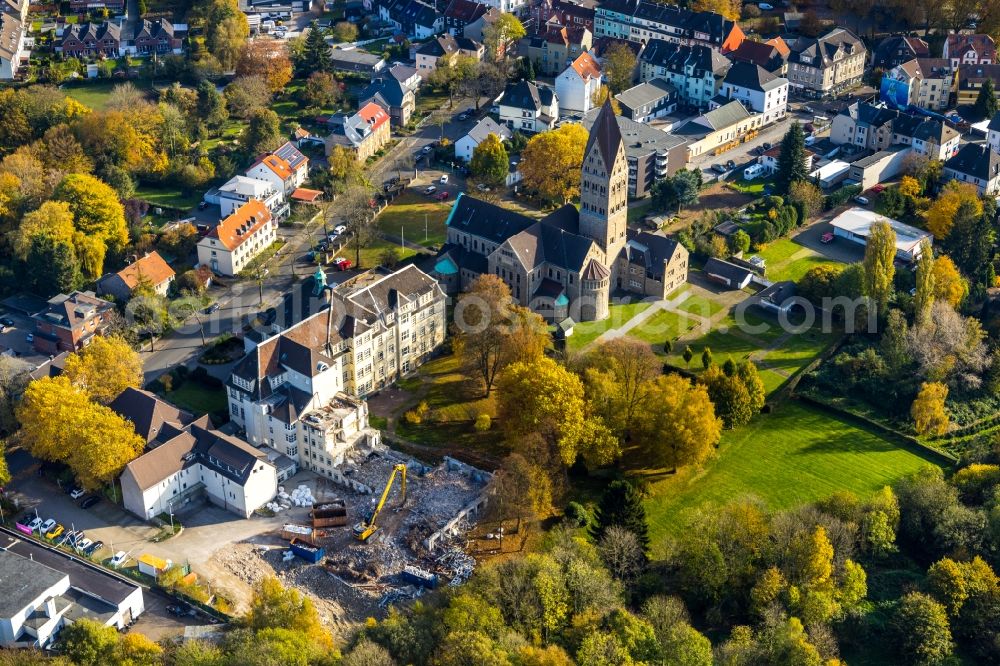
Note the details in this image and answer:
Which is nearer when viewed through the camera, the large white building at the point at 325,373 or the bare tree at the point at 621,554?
the bare tree at the point at 621,554

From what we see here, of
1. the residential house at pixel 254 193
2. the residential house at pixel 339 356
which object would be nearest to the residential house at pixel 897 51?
the residential house at pixel 254 193

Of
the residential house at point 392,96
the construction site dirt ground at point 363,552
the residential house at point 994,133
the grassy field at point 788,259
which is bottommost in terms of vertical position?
the construction site dirt ground at point 363,552

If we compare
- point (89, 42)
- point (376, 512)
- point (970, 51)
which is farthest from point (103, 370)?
point (970, 51)

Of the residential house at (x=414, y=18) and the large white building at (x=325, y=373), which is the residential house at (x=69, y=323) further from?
the residential house at (x=414, y=18)

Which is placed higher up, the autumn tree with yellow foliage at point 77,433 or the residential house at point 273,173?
the residential house at point 273,173

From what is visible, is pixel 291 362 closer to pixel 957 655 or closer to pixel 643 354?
pixel 643 354

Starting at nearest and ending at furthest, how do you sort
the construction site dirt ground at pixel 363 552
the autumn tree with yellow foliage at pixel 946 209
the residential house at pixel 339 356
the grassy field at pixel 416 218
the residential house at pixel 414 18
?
the construction site dirt ground at pixel 363 552
the residential house at pixel 339 356
the autumn tree with yellow foliage at pixel 946 209
the grassy field at pixel 416 218
the residential house at pixel 414 18

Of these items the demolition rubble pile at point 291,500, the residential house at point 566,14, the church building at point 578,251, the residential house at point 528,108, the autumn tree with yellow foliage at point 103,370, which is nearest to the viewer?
the demolition rubble pile at point 291,500

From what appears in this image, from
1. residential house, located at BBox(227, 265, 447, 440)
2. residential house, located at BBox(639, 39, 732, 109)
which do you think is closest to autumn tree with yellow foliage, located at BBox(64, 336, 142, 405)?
residential house, located at BBox(227, 265, 447, 440)
